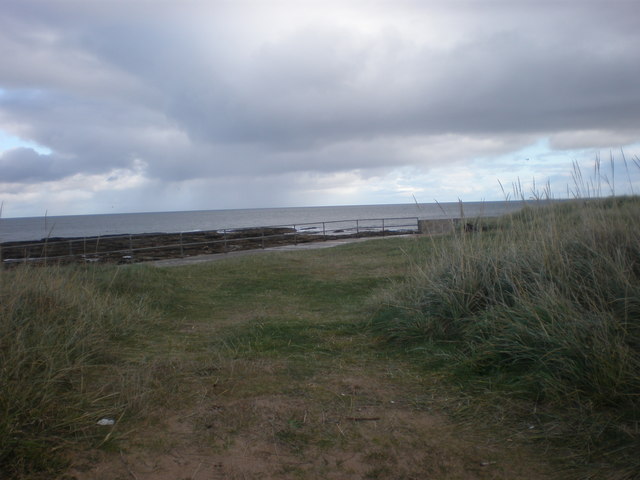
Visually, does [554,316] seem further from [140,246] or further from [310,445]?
[140,246]

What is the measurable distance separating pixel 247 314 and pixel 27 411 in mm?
4539

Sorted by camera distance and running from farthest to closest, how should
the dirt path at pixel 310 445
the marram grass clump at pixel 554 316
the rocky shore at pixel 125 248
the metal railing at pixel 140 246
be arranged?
the metal railing at pixel 140 246 < the rocky shore at pixel 125 248 < the marram grass clump at pixel 554 316 < the dirt path at pixel 310 445

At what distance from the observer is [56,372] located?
407cm

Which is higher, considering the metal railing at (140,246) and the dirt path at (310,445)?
the metal railing at (140,246)

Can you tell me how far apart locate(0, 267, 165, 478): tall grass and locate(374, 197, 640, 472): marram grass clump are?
9.55 ft

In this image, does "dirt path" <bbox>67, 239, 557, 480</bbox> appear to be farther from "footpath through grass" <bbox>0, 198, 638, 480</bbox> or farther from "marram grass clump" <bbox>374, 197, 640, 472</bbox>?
"marram grass clump" <bbox>374, 197, 640, 472</bbox>

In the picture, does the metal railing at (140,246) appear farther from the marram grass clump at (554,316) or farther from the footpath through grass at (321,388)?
the marram grass clump at (554,316)

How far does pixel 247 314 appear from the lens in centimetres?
780

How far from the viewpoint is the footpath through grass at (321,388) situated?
127 inches

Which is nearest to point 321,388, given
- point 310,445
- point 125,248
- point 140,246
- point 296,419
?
point 296,419

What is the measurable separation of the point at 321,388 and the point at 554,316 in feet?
6.80

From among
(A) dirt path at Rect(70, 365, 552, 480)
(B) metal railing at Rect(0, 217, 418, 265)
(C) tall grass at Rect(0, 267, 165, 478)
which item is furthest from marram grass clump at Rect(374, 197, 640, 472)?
(B) metal railing at Rect(0, 217, 418, 265)

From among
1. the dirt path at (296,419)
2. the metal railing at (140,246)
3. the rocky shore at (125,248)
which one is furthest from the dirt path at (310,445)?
the rocky shore at (125,248)

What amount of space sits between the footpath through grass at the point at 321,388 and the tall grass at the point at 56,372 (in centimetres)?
2
